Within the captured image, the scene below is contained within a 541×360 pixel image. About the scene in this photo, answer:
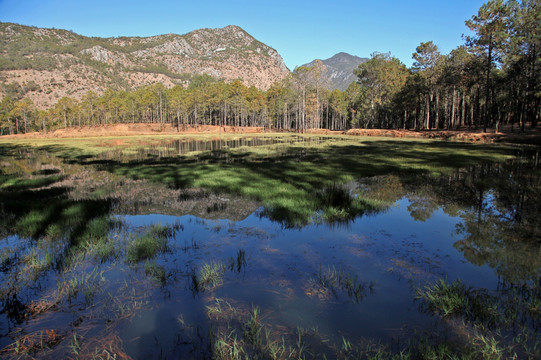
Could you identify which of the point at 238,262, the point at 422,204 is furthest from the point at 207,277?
the point at 422,204

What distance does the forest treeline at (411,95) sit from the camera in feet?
143

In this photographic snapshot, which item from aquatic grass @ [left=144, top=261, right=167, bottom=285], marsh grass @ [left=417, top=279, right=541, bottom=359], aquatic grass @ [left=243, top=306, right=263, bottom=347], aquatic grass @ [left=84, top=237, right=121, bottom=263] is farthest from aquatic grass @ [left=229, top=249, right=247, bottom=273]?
marsh grass @ [left=417, top=279, right=541, bottom=359]

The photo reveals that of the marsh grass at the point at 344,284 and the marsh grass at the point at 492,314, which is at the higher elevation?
the marsh grass at the point at 492,314

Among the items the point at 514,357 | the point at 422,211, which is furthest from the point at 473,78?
the point at 514,357

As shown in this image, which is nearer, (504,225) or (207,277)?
(207,277)

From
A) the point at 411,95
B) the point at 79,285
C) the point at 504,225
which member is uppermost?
the point at 411,95

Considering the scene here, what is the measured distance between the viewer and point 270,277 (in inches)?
245

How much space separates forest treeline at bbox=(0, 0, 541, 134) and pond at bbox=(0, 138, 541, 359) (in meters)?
43.5

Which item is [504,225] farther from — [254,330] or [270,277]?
[254,330]

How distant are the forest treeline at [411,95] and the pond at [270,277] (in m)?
43.5

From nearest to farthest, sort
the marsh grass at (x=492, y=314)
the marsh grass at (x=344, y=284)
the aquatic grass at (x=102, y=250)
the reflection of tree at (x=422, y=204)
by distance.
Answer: the marsh grass at (x=492, y=314), the marsh grass at (x=344, y=284), the aquatic grass at (x=102, y=250), the reflection of tree at (x=422, y=204)

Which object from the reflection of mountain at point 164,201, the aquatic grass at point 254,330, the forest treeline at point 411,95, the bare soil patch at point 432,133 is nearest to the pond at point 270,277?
the aquatic grass at point 254,330

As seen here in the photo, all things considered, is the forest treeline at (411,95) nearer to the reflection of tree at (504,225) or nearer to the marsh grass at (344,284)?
the reflection of tree at (504,225)

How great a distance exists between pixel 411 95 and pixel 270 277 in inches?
3009
